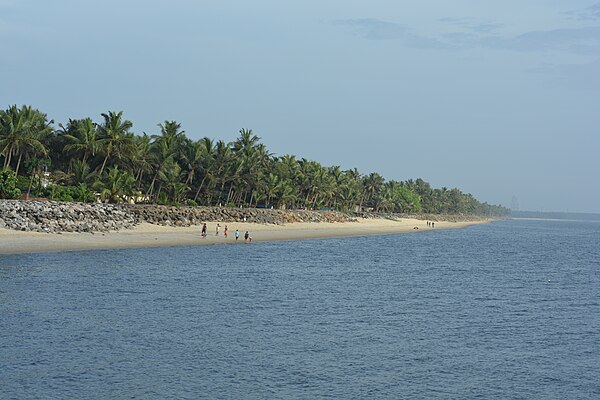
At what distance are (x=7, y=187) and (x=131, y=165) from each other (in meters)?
22.9

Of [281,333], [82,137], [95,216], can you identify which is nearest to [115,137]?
[82,137]

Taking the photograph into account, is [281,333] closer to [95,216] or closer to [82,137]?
[95,216]

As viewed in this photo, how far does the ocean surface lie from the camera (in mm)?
20859

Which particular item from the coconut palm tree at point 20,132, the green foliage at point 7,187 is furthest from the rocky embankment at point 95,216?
the coconut palm tree at point 20,132

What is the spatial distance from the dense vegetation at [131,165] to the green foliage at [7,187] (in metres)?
0.16

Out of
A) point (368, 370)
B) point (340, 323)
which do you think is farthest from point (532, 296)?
point (368, 370)

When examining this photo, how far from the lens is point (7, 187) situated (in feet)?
214

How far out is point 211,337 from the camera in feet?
88.0

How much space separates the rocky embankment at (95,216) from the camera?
59228 millimetres

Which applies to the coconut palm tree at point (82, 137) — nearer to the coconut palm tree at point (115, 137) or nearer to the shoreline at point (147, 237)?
the coconut palm tree at point (115, 137)

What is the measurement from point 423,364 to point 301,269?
2973cm

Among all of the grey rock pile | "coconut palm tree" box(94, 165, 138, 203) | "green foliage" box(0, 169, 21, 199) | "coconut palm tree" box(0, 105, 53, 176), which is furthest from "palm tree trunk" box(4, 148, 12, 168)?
"coconut palm tree" box(94, 165, 138, 203)

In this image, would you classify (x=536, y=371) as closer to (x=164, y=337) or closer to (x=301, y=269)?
(x=164, y=337)

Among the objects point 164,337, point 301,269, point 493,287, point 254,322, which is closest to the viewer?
point 164,337
